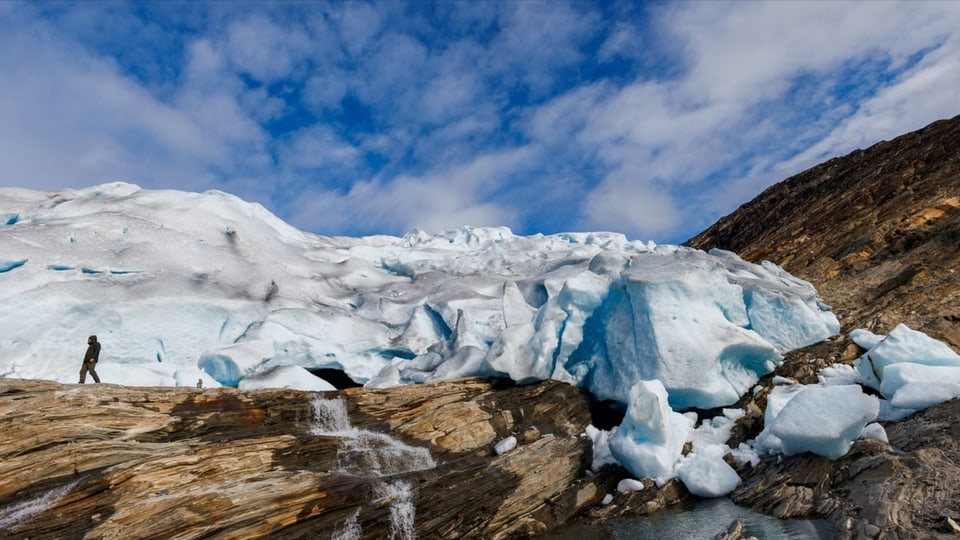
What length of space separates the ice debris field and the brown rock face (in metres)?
1.83

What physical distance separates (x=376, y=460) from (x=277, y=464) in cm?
171

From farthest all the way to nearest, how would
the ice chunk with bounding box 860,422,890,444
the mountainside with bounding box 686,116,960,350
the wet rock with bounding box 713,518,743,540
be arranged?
the mountainside with bounding box 686,116,960,350 < the ice chunk with bounding box 860,422,890,444 < the wet rock with bounding box 713,518,743,540

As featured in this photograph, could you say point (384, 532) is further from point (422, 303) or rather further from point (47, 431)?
point (422, 303)

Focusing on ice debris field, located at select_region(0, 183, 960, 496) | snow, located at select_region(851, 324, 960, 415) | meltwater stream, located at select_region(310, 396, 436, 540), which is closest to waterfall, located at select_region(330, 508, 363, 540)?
meltwater stream, located at select_region(310, 396, 436, 540)

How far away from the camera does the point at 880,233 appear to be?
18.1 m

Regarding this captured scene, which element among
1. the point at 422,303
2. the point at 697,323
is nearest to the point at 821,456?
the point at 697,323

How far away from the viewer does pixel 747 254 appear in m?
24.7

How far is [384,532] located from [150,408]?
3999 mm

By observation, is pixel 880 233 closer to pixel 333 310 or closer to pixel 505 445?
pixel 505 445

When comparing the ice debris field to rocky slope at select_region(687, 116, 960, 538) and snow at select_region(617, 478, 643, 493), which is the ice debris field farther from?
rocky slope at select_region(687, 116, 960, 538)

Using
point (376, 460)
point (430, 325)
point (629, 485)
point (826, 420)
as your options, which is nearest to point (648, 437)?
point (629, 485)

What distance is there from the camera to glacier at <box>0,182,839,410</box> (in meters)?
13.4

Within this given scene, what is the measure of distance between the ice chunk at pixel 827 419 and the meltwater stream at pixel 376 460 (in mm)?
5907

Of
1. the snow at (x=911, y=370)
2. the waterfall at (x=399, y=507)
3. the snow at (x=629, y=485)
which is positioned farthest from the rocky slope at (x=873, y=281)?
the waterfall at (x=399, y=507)
